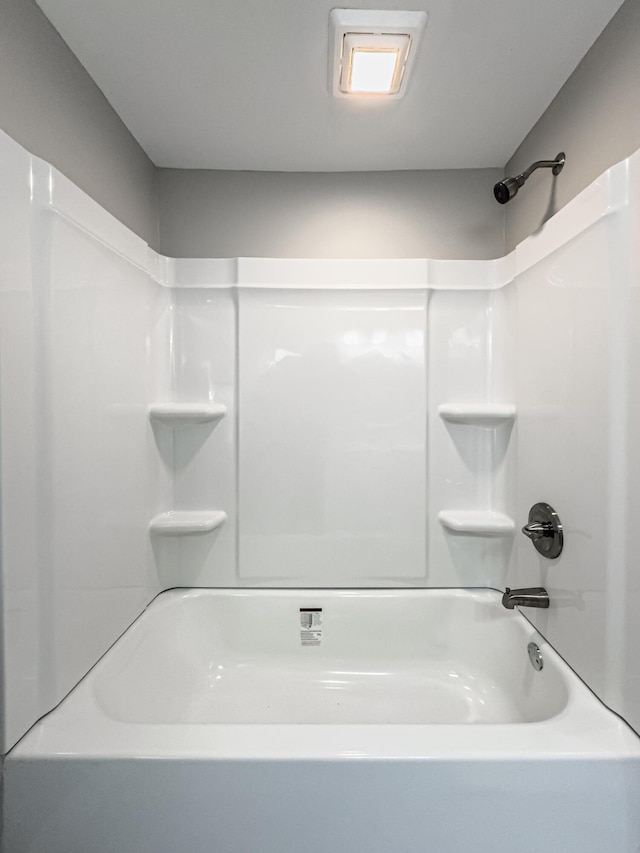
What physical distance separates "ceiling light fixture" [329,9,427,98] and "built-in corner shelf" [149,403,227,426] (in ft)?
3.48

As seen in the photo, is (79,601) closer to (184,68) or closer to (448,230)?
(184,68)

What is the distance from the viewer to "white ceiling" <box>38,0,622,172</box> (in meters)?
1.11

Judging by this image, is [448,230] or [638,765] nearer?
[638,765]

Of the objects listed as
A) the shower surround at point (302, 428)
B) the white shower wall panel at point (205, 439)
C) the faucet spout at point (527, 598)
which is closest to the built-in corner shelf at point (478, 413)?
the shower surround at point (302, 428)

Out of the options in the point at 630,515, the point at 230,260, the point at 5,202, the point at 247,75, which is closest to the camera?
the point at 5,202

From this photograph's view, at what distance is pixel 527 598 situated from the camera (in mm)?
1414

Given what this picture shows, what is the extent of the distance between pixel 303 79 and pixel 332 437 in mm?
1116

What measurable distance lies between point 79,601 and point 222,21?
1427 millimetres

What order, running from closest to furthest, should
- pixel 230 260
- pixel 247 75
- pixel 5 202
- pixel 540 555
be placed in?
pixel 5 202 < pixel 247 75 < pixel 540 555 < pixel 230 260

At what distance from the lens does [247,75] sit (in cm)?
131

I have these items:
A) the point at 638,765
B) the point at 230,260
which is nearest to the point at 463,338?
the point at 230,260

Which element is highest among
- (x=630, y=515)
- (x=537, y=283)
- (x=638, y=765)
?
(x=537, y=283)

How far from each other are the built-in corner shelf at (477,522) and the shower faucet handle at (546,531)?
0.24m

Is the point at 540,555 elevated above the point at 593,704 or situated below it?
above
